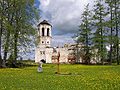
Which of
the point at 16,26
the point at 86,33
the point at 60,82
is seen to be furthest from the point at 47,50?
the point at 60,82

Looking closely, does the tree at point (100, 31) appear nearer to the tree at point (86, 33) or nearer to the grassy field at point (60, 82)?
the tree at point (86, 33)

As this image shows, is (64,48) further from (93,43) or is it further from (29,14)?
(29,14)

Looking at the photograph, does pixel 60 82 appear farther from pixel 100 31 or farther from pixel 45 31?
pixel 45 31

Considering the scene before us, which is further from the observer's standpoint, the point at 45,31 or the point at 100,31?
the point at 45,31

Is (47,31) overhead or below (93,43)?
overhead

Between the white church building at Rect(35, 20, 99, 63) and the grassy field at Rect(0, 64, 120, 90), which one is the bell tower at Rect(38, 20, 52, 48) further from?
the grassy field at Rect(0, 64, 120, 90)

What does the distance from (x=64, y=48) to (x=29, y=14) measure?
7324cm

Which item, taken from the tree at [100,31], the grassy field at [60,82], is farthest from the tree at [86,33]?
the grassy field at [60,82]

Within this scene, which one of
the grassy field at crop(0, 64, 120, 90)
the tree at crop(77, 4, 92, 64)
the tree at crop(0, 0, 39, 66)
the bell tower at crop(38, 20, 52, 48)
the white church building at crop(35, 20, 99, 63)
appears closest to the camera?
the grassy field at crop(0, 64, 120, 90)

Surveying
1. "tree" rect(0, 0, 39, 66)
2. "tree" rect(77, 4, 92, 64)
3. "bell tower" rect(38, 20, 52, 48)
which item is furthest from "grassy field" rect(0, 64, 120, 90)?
"bell tower" rect(38, 20, 52, 48)

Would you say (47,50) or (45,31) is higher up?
(45,31)

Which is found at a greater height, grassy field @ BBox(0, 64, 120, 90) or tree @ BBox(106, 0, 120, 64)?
tree @ BBox(106, 0, 120, 64)

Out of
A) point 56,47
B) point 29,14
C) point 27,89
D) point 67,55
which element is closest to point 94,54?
point 29,14

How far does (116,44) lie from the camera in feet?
271
